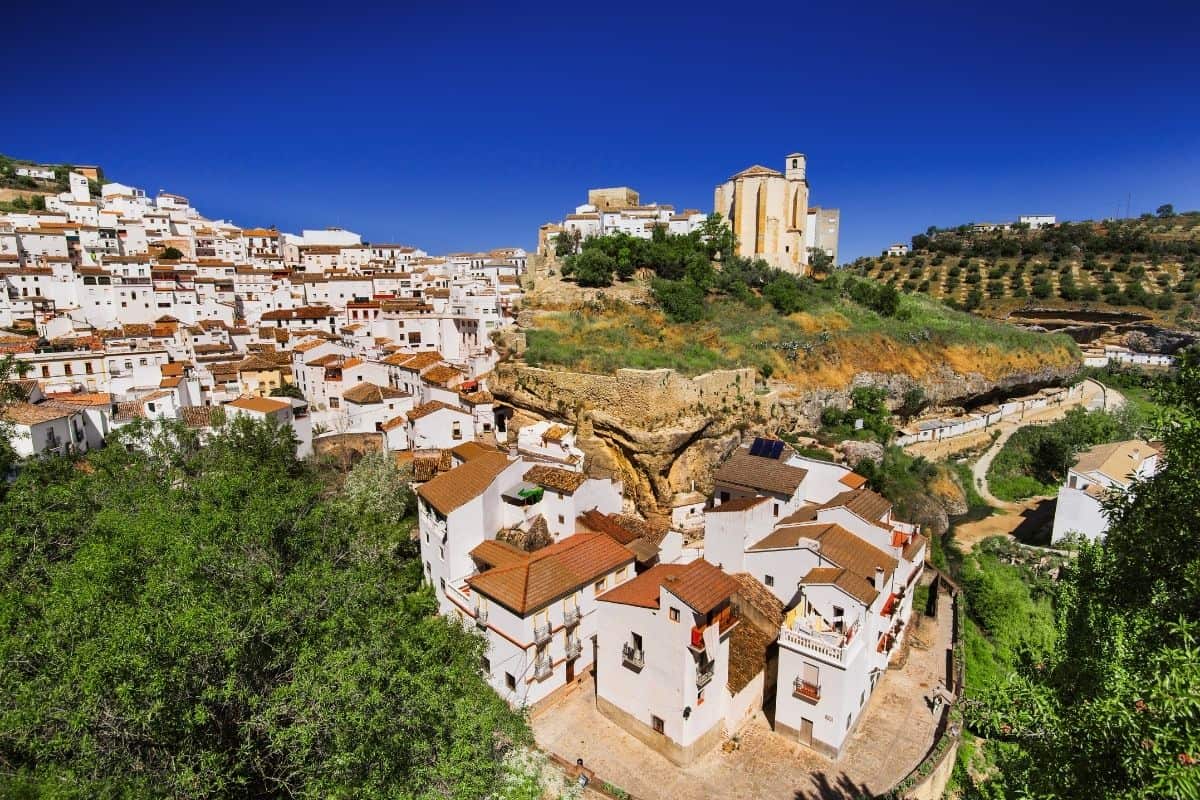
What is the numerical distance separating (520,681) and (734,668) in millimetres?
5911

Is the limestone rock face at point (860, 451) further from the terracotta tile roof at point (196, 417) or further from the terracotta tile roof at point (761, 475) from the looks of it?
the terracotta tile roof at point (196, 417)

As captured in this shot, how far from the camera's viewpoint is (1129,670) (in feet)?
23.0

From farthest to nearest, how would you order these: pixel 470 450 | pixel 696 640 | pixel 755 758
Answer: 1. pixel 470 450
2. pixel 755 758
3. pixel 696 640

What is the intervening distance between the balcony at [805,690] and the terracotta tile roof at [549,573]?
573 cm

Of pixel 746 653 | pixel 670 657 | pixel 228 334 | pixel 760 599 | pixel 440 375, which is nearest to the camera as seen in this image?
pixel 670 657

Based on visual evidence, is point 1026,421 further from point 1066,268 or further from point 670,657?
Result: point 1066,268

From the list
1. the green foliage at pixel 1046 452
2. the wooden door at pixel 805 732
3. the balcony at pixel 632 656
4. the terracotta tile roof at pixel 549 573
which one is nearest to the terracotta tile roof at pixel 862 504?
the wooden door at pixel 805 732

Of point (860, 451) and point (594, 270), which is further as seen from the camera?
point (594, 270)

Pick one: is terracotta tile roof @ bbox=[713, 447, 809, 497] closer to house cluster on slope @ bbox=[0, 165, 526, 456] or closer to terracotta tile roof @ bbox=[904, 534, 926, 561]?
terracotta tile roof @ bbox=[904, 534, 926, 561]

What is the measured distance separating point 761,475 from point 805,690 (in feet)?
26.6

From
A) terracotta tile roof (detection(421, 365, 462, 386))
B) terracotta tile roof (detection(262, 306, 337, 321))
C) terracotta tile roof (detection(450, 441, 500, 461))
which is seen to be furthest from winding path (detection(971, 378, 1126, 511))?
terracotta tile roof (detection(262, 306, 337, 321))

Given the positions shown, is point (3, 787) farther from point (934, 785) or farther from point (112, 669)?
point (934, 785)

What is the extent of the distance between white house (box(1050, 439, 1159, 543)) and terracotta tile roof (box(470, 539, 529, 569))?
25.6 m

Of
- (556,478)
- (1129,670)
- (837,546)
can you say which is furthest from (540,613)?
(1129,670)
